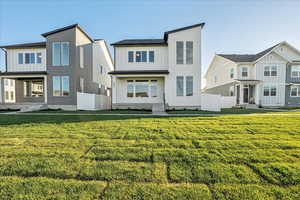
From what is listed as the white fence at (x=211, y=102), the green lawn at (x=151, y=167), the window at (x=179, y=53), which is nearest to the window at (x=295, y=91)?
the white fence at (x=211, y=102)

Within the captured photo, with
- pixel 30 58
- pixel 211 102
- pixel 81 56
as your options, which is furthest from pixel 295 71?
pixel 30 58

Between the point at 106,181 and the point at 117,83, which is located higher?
the point at 117,83

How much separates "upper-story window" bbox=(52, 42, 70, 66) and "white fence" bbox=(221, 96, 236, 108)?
19.5 meters

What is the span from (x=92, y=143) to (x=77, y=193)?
231 cm

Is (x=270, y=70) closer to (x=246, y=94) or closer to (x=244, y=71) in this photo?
(x=244, y=71)

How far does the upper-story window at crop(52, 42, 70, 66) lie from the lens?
46.3 ft

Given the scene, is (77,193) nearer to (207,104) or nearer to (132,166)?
(132,166)

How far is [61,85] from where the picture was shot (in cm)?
1427

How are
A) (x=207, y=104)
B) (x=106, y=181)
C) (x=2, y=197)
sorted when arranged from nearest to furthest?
(x=2, y=197) → (x=106, y=181) → (x=207, y=104)

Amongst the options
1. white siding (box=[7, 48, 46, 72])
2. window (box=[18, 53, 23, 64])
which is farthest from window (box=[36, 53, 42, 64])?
window (box=[18, 53, 23, 64])

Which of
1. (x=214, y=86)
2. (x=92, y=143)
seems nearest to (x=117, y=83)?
(x=92, y=143)

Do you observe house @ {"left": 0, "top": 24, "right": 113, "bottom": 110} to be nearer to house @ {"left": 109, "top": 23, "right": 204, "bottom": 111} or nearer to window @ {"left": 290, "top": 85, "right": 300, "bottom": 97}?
house @ {"left": 109, "top": 23, "right": 204, "bottom": 111}

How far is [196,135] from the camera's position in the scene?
5.34m

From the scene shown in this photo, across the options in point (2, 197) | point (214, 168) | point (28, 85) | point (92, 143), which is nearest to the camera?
point (2, 197)
